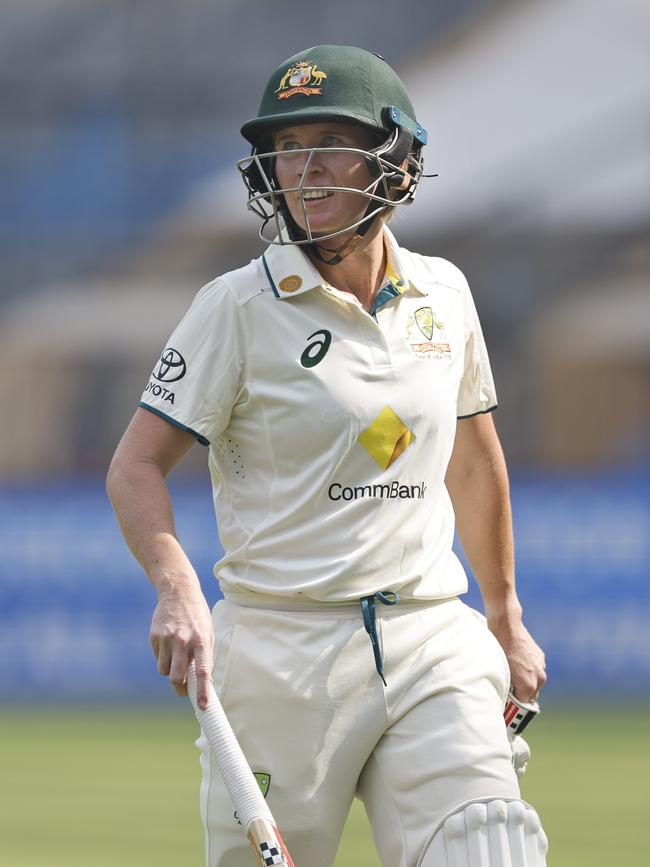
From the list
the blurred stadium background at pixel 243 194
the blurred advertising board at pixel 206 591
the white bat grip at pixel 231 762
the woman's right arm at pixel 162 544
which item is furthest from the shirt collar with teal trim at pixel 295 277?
the blurred stadium background at pixel 243 194

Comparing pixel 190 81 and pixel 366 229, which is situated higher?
pixel 190 81

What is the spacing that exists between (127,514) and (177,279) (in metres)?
11.9

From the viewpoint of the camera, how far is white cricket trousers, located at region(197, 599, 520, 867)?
295cm

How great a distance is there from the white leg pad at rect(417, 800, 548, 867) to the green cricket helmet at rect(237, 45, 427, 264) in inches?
41.6

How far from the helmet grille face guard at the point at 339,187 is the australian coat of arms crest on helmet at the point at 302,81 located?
4.3 inches

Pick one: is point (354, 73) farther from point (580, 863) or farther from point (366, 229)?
point (580, 863)

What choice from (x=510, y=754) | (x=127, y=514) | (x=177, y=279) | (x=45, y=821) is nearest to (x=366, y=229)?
(x=127, y=514)

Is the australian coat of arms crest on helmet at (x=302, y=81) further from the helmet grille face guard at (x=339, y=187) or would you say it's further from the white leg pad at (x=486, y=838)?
the white leg pad at (x=486, y=838)

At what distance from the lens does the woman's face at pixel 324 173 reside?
3090 millimetres

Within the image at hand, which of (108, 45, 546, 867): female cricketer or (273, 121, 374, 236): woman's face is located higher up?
(273, 121, 374, 236): woman's face

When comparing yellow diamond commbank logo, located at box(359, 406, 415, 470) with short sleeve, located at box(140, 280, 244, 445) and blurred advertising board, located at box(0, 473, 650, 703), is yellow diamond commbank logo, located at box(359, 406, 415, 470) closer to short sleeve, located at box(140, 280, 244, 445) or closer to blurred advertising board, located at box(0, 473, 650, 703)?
short sleeve, located at box(140, 280, 244, 445)

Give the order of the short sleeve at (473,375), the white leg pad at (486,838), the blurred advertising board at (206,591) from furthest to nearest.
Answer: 1. the blurred advertising board at (206,591)
2. the short sleeve at (473,375)
3. the white leg pad at (486,838)

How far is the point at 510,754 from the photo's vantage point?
9.88ft

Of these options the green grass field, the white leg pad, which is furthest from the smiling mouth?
the green grass field
